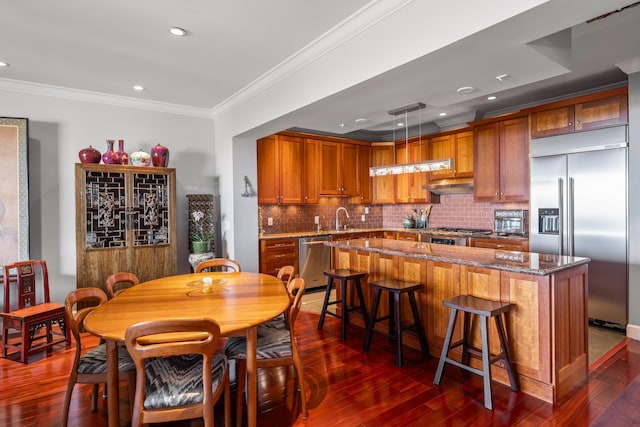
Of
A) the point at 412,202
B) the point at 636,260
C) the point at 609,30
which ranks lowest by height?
the point at 636,260

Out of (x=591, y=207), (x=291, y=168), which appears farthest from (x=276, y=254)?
(x=591, y=207)

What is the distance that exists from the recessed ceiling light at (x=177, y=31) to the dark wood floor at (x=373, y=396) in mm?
2820

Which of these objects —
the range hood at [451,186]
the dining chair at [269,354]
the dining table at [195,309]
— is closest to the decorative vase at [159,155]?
the dining table at [195,309]

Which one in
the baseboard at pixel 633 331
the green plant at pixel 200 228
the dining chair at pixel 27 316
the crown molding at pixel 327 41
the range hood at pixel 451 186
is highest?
the crown molding at pixel 327 41

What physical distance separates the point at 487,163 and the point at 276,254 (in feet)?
10.9

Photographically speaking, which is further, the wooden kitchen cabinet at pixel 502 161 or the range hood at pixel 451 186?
the range hood at pixel 451 186

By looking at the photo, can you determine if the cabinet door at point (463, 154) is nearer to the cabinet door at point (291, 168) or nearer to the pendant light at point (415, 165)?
the pendant light at point (415, 165)

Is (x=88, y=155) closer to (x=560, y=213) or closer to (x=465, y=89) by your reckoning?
(x=465, y=89)

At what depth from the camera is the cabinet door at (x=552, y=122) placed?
411 cm

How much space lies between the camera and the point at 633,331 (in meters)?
3.53

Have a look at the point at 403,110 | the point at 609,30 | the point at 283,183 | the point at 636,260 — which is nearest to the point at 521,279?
the point at 636,260

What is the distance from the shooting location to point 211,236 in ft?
16.4

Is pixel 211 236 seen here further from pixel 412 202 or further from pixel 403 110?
pixel 412 202

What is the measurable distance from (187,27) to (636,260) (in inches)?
183
